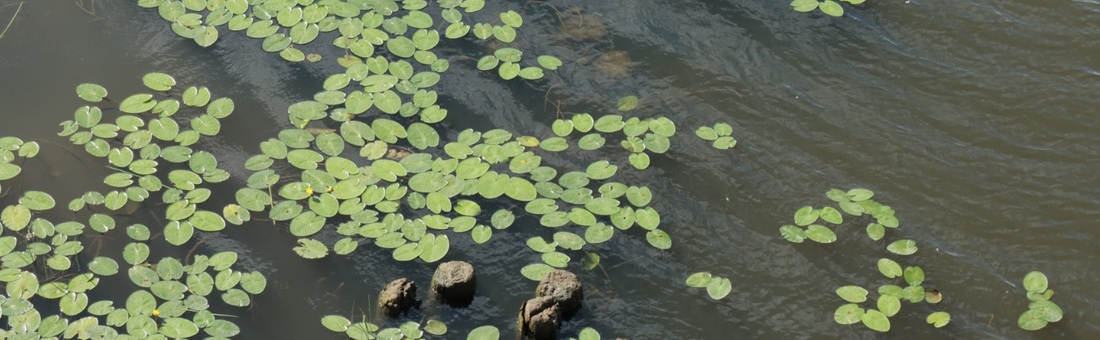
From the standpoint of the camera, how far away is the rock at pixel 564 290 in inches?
186

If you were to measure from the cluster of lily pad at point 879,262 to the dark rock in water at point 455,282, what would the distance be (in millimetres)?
1665

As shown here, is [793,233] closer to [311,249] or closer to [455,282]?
[455,282]

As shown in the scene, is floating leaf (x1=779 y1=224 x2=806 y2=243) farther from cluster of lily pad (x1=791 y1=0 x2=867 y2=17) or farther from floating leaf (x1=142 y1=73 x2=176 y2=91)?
floating leaf (x1=142 y1=73 x2=176 y2=91)

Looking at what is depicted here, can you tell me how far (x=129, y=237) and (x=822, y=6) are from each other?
14.5 ft

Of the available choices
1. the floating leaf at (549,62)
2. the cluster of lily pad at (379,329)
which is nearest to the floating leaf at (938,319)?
the cluster of lily pad at (379,329)

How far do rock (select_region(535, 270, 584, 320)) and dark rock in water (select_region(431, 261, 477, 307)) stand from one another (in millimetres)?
340

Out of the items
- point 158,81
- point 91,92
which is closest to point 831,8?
point 158,81

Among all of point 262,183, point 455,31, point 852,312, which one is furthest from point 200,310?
point 852,312

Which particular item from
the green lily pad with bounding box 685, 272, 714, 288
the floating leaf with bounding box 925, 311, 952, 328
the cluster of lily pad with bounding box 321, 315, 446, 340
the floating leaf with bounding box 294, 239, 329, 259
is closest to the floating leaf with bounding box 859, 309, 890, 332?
the floating leaf with bounding box 925, 311, 952, 328

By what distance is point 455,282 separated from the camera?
15.7 feet

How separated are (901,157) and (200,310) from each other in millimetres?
3809

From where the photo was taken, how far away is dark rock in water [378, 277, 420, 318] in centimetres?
475

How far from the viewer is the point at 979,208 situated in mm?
5277

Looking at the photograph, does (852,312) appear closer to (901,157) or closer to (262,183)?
(901,157)
